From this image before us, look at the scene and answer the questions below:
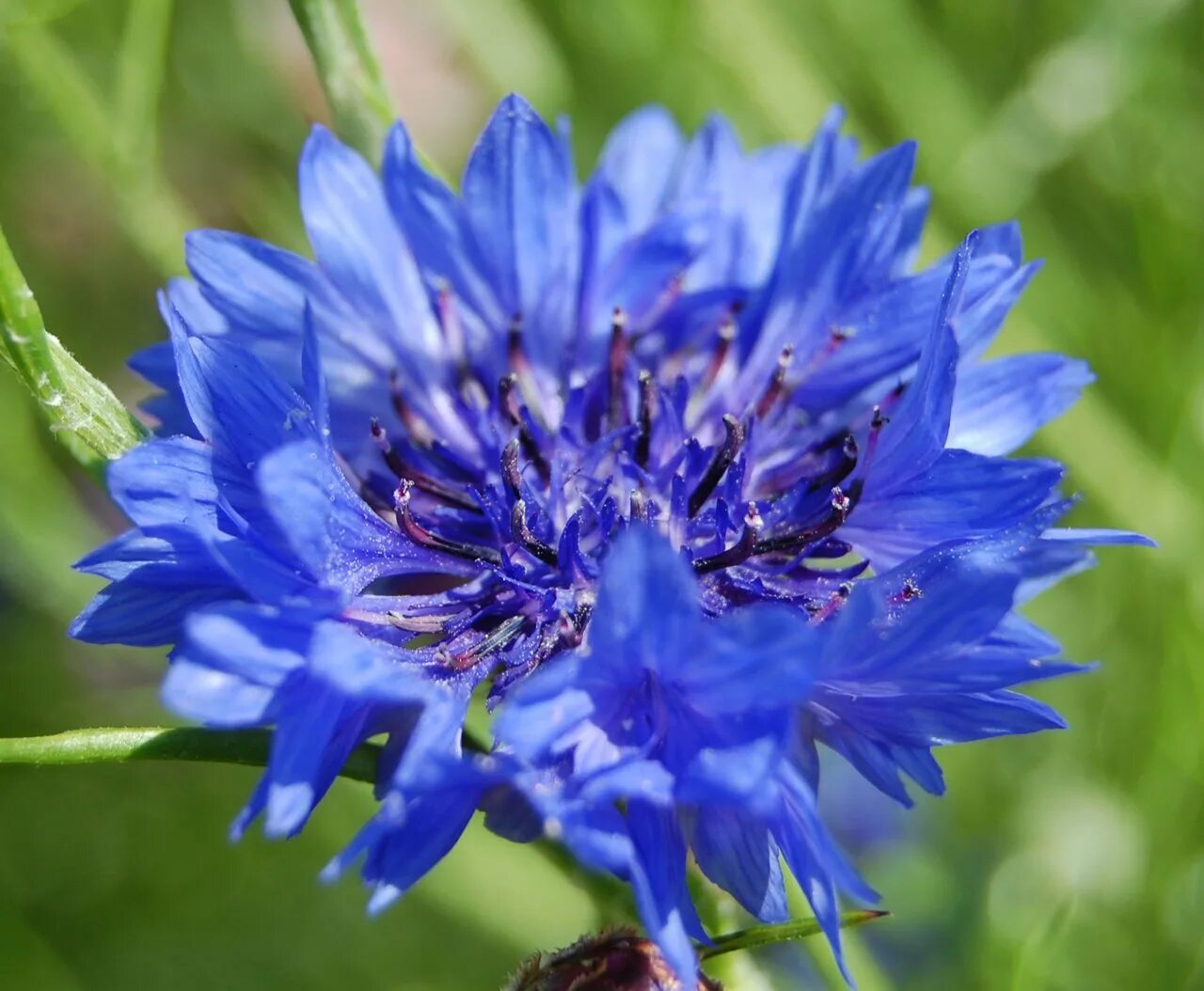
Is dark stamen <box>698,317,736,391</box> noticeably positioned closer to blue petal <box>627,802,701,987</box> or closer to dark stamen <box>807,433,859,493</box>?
dark stamen <box>807,433,859,493</box>

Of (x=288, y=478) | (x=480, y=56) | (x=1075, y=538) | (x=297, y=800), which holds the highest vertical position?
(x=480, y=56)

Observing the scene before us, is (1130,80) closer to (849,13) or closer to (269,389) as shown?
(849,13)

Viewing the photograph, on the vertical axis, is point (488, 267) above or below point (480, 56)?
below

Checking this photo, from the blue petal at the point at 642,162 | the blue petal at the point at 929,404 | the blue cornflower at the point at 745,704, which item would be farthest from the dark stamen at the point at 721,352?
the blue cornflower at the point at 745,704

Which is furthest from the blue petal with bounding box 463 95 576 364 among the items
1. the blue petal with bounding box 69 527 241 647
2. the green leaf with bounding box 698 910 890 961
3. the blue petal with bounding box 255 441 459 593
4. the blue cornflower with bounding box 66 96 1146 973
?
the green leaf with bounding box 698 910 890 961

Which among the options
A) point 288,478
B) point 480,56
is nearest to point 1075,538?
point 288,478

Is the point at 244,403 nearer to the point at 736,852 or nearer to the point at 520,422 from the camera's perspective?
the point at 520,422

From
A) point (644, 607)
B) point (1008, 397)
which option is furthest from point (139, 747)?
point (1008, 397)
